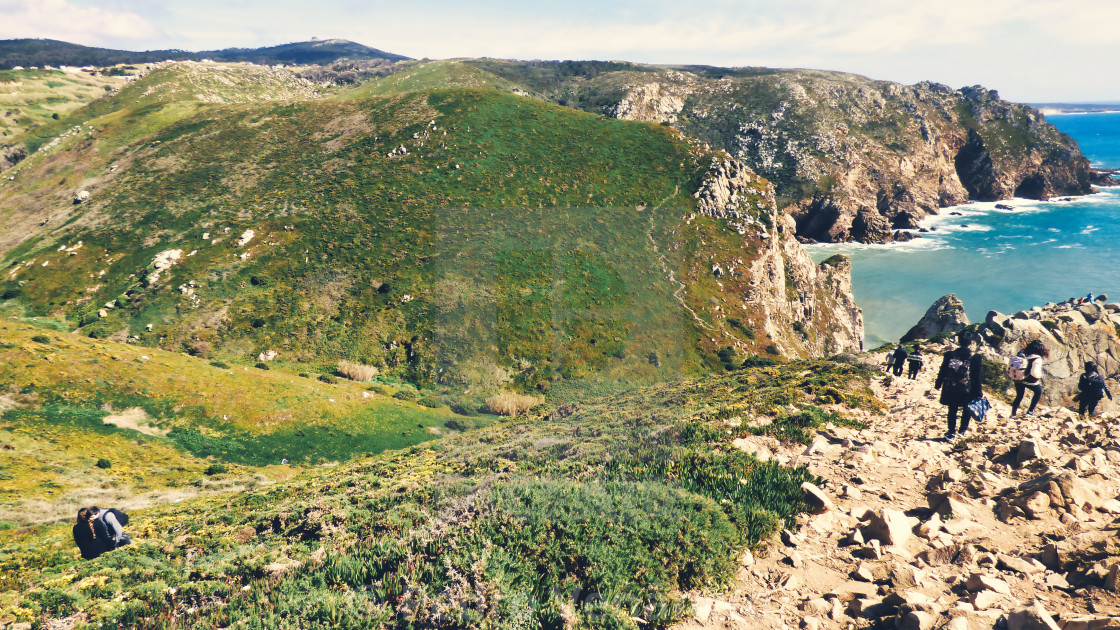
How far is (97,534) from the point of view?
660 inches

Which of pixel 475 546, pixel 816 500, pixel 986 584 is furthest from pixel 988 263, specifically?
pixel 475 546

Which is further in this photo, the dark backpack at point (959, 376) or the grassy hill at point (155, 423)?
the grassy hill at point (155, 423)

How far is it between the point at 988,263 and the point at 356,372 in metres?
168

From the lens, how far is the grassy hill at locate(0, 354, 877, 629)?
9302 millimetres

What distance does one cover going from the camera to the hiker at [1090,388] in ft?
66.9

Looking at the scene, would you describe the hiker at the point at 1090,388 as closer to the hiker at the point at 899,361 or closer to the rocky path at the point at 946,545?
the hiker at the point at 899,361

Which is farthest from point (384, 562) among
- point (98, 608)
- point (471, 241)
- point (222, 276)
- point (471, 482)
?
point (222, 276)

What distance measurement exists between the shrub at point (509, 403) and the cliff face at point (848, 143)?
441 feet

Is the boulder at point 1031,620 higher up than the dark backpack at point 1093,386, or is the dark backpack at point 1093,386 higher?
the boulder at point 1031,620

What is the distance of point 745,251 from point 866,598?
7261 centimetres

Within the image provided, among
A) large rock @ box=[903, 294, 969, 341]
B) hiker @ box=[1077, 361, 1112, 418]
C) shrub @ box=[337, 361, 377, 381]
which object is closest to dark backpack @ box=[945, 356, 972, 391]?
hiker @ box=[1077, 361, 1112, 418]

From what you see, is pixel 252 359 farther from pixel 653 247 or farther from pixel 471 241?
pixel 653 247

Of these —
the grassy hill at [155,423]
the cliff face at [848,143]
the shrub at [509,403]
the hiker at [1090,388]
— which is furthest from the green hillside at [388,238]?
the cliff face at [848,143]

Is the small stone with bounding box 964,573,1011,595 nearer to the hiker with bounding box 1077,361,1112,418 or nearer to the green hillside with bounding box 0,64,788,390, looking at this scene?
the hiker with bounding box 1077,361,1112,418
